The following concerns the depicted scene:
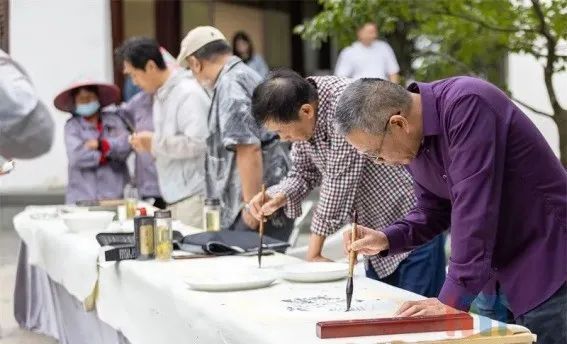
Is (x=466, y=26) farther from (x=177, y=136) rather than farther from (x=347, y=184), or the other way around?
(x=347, y=184)

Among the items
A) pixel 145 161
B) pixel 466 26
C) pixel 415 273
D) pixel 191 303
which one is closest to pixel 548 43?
pixel 466 26

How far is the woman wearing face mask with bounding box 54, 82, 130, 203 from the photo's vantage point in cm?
534

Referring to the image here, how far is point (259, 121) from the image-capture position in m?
3.07

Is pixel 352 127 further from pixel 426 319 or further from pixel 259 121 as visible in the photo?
pixel 259 121

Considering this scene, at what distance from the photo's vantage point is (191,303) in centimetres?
261

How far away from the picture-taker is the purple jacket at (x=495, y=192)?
2.21 metres

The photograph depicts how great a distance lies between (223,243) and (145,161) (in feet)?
6.36

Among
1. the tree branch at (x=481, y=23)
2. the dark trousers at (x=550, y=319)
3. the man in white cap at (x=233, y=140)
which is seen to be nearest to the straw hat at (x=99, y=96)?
the man in white cap at (x=233, y=140)

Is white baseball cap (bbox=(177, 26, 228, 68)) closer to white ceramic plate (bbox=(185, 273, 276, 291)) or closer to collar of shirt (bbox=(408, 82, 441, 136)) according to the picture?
white ceramic plate (bbox=(185, 273, 276, 291))

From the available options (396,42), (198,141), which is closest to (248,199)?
(198,141)

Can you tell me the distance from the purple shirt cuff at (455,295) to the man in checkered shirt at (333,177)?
935mm

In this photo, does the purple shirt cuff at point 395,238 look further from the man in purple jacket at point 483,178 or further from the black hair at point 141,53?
the black hair at point 141,53

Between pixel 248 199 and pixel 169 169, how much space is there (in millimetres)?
868

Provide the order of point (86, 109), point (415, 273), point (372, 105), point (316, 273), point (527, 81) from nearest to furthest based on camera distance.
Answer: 1. point (372, 105)
2. point (316, 273)
3. point (415, 273)
4. point (86, 109)
5. point (527, 81)
